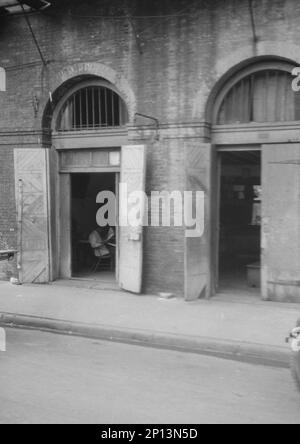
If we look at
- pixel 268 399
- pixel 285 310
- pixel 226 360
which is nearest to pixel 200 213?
pixel 285 310

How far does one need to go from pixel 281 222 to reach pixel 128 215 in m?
2.94

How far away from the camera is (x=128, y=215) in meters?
10.6

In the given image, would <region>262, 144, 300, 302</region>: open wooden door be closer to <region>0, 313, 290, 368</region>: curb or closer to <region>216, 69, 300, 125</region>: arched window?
<region>216, 69, 300, 125</region>: arched window

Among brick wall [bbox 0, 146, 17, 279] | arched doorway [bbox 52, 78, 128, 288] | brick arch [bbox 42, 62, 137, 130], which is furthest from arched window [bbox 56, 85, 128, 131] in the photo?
brick wall [bbox 0, 146, 17, 279]

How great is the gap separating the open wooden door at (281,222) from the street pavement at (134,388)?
10.1ft

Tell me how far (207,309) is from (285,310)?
131 centimetres

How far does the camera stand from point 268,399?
17.9ft

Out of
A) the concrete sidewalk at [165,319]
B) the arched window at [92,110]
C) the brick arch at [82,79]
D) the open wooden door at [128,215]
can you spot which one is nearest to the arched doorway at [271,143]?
the concrete sidewalk at [165,319]

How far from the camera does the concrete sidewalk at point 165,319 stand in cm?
739

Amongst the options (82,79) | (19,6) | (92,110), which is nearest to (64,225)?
(92,110)

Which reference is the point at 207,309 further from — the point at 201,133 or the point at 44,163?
the point at 44,163

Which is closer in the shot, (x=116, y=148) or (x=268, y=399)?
(x=268, y=399)

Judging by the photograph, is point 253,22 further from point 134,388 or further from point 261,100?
point 134,388

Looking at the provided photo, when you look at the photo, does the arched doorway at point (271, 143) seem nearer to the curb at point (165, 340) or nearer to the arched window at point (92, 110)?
the arched window at point (92, 110)
